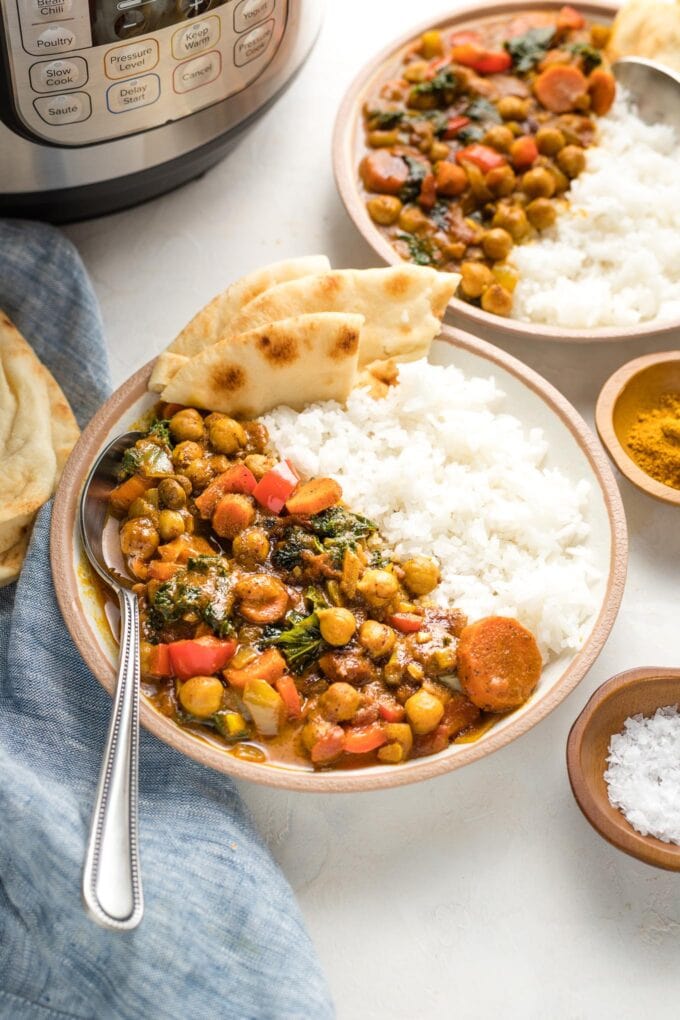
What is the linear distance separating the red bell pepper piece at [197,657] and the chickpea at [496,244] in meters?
1.65

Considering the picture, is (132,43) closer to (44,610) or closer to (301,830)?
(44,610)

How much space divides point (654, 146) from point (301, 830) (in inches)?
104

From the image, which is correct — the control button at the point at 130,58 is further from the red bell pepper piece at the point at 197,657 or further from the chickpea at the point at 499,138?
the red bell pepper piece at the point at 197,657

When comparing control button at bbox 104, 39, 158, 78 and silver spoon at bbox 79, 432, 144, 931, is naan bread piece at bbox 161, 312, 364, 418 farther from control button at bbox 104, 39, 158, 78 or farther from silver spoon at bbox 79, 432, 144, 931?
control button at bbox 104, 39, 158, 78

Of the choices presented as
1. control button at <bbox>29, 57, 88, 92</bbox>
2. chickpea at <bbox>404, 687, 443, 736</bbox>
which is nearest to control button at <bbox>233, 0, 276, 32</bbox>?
control button at <bbox>29, 57, 88, 92</bbox>

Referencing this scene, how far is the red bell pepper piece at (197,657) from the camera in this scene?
2.73 meters

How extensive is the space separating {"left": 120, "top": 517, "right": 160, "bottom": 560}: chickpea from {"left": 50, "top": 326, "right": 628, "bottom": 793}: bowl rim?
143mm

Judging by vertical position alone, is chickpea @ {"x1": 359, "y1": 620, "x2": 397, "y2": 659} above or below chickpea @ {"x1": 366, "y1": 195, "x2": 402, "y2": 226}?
below

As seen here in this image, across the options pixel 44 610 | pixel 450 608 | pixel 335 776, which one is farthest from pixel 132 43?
pixel 335 776

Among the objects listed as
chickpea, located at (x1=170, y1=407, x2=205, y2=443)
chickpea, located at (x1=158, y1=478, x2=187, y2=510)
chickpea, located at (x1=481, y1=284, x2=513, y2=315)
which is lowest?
chickpea, located at (x1=158, y1=478, x2=187, y2=510)

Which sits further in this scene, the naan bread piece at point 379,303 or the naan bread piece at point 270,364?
the naan bread piece at point 379,303

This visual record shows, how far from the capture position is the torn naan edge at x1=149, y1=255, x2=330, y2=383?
321 cm

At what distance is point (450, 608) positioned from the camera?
9.56 feet

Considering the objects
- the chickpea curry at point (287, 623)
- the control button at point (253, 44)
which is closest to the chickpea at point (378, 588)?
the chickpea curry at point (287, 623)
